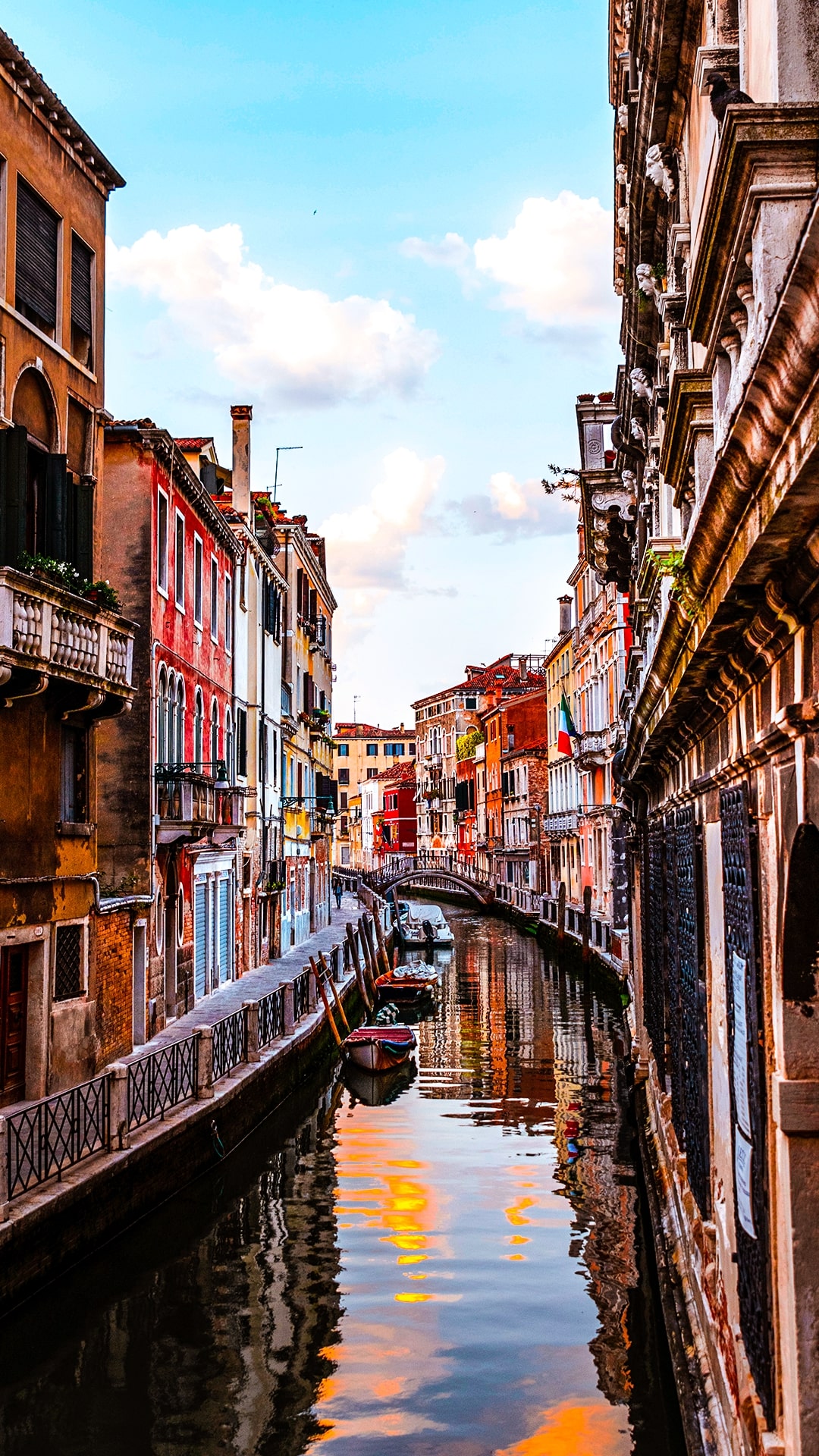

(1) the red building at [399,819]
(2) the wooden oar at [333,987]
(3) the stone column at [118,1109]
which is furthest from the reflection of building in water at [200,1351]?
(1) the red building at [399,819]

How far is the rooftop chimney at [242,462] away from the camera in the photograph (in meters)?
25.1

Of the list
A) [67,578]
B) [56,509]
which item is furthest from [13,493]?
[56,509]

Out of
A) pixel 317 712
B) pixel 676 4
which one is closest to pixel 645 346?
pixel 676 4

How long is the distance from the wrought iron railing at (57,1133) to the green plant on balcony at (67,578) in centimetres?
423

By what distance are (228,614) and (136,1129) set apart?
13.4 meters

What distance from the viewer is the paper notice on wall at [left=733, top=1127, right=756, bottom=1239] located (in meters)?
4.55

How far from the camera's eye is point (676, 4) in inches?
241

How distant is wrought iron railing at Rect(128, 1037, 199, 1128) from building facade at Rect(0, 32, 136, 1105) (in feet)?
3.12

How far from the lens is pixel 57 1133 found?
1021 cm

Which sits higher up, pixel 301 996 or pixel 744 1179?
pixel 744 1179

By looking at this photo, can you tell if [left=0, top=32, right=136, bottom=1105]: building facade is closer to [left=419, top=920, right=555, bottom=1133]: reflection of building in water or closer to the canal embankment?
the canal embankment

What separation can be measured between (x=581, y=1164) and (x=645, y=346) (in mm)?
8755

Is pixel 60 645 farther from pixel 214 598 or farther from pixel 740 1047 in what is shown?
pixel 214 598

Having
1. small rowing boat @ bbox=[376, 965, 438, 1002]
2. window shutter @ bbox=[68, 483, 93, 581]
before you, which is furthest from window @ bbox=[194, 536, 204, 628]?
small rowing boat @ bbox=[376, 965, 438, 1002]
